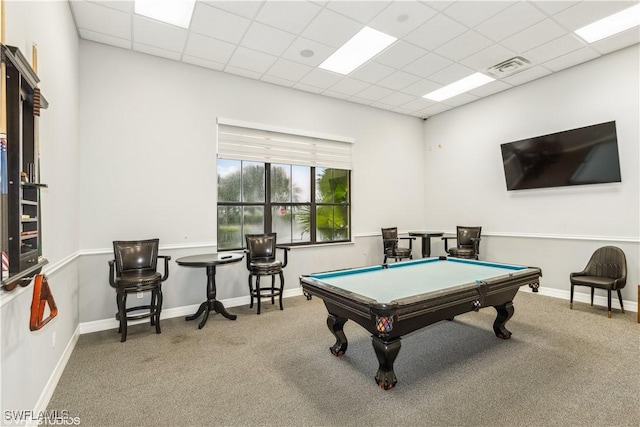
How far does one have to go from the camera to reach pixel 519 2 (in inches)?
128

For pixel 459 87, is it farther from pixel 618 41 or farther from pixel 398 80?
pixel 618 41

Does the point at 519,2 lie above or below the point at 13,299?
above

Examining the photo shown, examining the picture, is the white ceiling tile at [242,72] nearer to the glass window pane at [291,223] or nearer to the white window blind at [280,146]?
the white window blind at [280,146]

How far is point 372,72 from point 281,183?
2.23 meters

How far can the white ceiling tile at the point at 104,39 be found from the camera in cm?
362

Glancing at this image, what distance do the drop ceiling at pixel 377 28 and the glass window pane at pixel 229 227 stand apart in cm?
205

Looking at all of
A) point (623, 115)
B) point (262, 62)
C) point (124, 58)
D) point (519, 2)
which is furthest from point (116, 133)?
point (623, 115)

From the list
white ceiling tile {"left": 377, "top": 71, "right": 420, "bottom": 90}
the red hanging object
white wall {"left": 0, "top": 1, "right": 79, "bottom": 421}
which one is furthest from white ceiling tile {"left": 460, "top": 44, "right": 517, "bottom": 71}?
the red hanging object

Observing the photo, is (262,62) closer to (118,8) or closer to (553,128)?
(118,8)

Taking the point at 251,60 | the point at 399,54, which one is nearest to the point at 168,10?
the point at 251,60

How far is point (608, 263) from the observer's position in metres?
4.24

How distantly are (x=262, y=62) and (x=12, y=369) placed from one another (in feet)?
13.3

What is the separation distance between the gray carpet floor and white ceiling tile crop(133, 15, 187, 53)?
345 cm

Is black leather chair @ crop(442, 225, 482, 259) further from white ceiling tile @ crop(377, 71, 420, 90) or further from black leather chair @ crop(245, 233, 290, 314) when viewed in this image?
black leather chair @ crop(245, 233, 290, 314)
